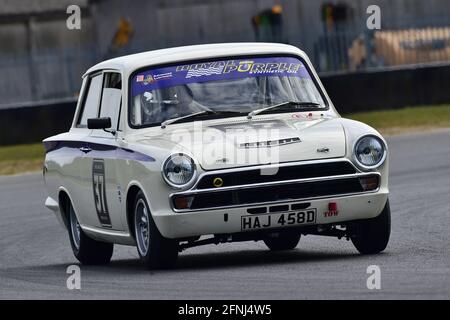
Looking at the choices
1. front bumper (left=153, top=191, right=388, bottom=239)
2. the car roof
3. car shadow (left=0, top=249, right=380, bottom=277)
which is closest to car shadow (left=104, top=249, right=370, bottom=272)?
car shadow (left=0, top=249, right=380, bottom=277)

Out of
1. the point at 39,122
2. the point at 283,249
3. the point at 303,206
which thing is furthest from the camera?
the point at 39,122

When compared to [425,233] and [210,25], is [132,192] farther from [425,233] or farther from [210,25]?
[210,25]

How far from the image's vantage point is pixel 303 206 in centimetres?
938

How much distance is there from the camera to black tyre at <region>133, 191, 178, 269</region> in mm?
9469

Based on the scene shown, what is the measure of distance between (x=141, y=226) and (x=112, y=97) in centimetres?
151

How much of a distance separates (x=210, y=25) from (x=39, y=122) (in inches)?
507

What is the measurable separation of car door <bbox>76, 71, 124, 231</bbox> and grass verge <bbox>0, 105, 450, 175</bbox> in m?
12.0

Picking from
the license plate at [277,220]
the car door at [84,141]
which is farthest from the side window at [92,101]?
the license plate at [277,220]

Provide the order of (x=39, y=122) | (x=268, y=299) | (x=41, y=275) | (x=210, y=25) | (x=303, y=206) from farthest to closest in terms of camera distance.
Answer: (x=210, y=25) < (x=39, y=122) < (x=41, y=275) < (x=303, y=206) < (x=268, y=299)

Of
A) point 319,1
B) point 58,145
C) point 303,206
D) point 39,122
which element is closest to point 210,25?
point 319,1

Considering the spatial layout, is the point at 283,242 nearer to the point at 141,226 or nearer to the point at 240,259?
Result: the point at 240,259

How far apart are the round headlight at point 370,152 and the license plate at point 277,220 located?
50 cm

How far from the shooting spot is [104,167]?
10.4m
